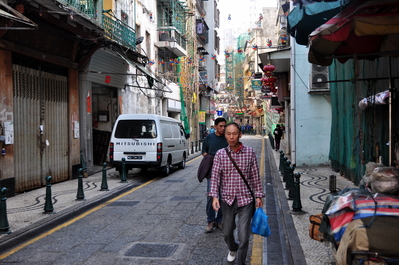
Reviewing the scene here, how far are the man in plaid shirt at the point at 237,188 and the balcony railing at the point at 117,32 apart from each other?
11407mm

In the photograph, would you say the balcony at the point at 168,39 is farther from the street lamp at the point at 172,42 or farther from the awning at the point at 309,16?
the awning at the point at 309,16

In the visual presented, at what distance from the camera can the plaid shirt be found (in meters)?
4.78

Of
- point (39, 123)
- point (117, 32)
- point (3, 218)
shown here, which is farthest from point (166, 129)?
point (3, 218)

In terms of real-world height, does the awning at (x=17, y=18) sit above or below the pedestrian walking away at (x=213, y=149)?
above

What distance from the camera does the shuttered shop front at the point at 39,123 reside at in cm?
1135

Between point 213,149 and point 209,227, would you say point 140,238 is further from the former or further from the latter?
point 213,149

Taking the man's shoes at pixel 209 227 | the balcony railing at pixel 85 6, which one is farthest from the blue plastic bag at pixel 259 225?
the balcony railing at pixel 85 6

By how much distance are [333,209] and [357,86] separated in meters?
7.09

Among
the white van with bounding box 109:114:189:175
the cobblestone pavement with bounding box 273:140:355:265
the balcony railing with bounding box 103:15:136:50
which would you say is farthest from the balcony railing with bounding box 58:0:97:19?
the cobblestone pavement with bounding box 273:140:355:265

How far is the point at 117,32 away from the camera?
55.2 feet

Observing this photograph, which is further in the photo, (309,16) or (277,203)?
(277,203)

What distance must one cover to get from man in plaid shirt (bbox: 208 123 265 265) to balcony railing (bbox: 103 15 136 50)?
11.4m

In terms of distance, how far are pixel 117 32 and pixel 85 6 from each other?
2645mm

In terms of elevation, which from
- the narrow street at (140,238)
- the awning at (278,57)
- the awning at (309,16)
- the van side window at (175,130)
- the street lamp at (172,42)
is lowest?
the narrow street at (140,238)
